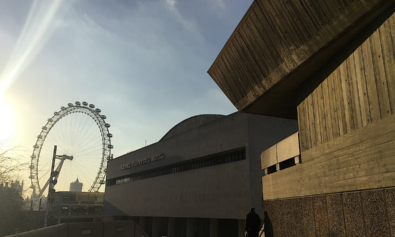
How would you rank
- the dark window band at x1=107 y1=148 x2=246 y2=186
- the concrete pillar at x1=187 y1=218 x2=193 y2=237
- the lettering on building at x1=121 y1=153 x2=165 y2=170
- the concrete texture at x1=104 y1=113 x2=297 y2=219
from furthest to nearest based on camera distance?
1. the lettering on building at x1=121 y1=153 x2=165 y2=170
2. the concrete pillar at x1=187 y1=218 x2=193 y2=237
3. the dark window band at x1=107 y1=148 x2=246 y2=186
4. the concrete texture at x1=104 y1=113 x2=297 y2=219

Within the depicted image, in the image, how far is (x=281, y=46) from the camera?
Result: 884 centimetres

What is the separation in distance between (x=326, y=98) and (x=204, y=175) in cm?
2417

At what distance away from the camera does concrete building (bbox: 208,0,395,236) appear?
6.13m

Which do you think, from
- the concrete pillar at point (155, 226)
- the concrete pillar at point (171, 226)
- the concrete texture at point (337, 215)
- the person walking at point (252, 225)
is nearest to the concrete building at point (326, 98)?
the concrete texture at point (337, 215)

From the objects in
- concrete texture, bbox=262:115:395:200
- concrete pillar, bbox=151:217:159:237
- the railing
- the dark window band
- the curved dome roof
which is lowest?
concrete pillar, bbox=151:217:159:237

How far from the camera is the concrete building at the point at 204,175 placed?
2709 centimetres

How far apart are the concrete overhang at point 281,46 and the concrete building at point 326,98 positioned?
0.03 metres

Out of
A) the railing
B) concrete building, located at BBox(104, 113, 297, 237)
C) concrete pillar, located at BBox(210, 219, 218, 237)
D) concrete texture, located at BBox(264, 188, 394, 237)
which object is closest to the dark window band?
concrete building, located at BBox(104, 113, 297, 237)

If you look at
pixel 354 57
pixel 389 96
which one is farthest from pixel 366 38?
pixel 389 96

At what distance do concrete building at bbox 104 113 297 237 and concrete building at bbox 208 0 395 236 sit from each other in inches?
619

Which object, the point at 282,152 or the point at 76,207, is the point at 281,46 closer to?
the point at 282,152

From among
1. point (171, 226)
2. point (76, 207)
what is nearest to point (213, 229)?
point (171, 226)

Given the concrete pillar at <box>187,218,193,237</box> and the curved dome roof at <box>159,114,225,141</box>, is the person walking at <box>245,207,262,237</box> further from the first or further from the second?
the curved dome roof at <box>159,114,225,141</box>

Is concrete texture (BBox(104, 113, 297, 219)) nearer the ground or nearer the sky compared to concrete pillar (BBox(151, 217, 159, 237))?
nearer the sky
